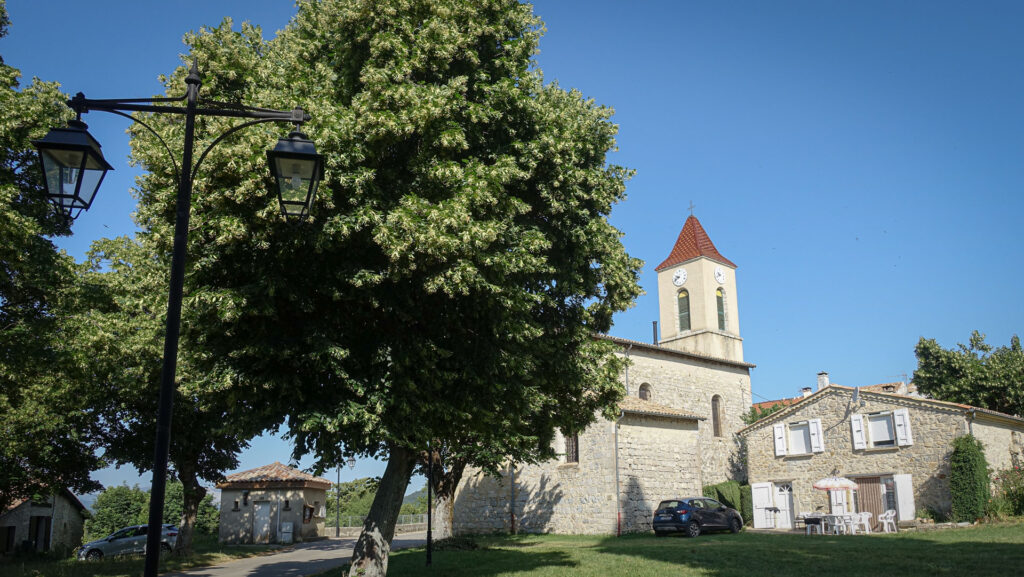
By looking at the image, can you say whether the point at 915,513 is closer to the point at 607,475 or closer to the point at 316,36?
the point at 607,475

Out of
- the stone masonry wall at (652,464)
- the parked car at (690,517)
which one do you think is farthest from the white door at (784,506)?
the parked car at (690,517)

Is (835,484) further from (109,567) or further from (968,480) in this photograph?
(109,567)

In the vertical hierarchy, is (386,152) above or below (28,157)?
below

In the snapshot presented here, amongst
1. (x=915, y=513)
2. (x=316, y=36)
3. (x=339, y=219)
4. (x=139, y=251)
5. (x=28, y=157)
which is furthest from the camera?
(x=915, y=513)

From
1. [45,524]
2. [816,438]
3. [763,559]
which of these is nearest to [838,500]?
[816,438]

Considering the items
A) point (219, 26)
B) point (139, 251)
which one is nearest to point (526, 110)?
point (219, 26)

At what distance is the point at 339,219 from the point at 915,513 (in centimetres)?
2482

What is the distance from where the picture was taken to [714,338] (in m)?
41.4

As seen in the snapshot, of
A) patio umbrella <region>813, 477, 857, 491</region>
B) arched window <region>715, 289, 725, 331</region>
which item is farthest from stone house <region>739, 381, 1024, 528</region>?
arched window <region>715, 289, 725, 331</region>

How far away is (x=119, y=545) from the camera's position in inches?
1069

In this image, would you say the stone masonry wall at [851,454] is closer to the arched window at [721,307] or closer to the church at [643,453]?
the church at [643,453]

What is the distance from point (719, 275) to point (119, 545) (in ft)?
115

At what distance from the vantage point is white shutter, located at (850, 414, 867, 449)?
88.0ft

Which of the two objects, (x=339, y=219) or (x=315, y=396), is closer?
(x=339, y=219)
